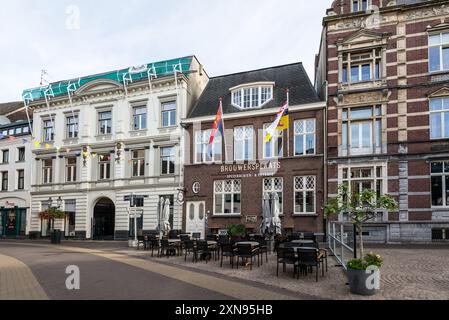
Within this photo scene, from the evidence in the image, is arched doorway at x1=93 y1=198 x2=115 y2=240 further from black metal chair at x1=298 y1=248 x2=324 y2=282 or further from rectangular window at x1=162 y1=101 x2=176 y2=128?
black metal chair at x1=298 y1=248 x2=324 y2=282

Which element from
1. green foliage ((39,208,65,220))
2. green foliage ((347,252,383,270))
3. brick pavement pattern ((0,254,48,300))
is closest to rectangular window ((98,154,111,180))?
green foliage ((39,208,65,220))

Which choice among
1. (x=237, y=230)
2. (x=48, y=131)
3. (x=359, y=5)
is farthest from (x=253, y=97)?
(x=48, y=131)

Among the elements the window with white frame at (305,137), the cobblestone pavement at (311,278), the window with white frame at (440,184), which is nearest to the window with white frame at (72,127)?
the window with white frame at (305,137)

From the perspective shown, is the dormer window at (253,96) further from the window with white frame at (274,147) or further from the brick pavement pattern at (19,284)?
the brick pavement pattern at (19,284)

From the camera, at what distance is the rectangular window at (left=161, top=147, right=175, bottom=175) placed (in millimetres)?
25844

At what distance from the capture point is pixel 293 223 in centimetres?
2178

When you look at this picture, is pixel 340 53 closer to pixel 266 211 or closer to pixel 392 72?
pixel 392 72

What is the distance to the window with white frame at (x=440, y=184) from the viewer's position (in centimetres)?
1914

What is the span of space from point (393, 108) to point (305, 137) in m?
5.39

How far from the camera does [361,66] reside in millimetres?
21641

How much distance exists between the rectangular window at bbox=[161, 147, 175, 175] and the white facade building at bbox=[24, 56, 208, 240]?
0.25ft

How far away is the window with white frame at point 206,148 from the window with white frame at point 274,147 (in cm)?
333
